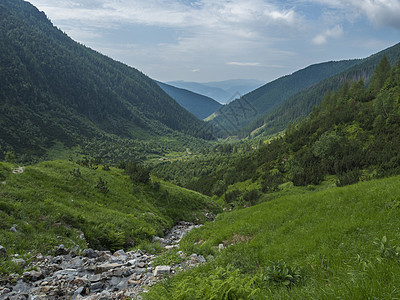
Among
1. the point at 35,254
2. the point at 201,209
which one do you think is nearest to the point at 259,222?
the point at 35,254

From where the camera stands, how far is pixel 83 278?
802 centimetres

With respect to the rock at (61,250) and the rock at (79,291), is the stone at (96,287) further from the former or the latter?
the rock at (61,250)

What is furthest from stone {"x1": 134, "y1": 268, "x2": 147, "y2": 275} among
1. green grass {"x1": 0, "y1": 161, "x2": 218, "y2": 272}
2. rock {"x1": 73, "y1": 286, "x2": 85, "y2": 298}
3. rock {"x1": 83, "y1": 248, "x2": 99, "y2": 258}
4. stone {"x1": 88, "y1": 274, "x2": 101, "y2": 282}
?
green grass {"x1": 0, "y1": 161, "x2": 218, "y2": 272}

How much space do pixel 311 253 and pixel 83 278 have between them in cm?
820

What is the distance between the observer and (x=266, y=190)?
37.4 meters

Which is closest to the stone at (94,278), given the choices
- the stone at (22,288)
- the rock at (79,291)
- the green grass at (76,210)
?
the rock at (79,291)

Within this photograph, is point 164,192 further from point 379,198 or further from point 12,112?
point 12,112

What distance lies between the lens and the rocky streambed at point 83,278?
7.21 meters

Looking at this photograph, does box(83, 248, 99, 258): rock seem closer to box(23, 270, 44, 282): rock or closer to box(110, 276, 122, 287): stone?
box(23, 270, 44, 282): rock

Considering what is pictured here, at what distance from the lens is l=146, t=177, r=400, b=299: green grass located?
4652 millimetres

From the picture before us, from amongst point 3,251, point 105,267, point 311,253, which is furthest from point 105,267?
point 311,253

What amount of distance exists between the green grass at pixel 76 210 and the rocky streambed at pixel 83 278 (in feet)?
6.33

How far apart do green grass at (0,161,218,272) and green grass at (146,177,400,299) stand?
5618 millimetres

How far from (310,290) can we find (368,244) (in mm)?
3793
